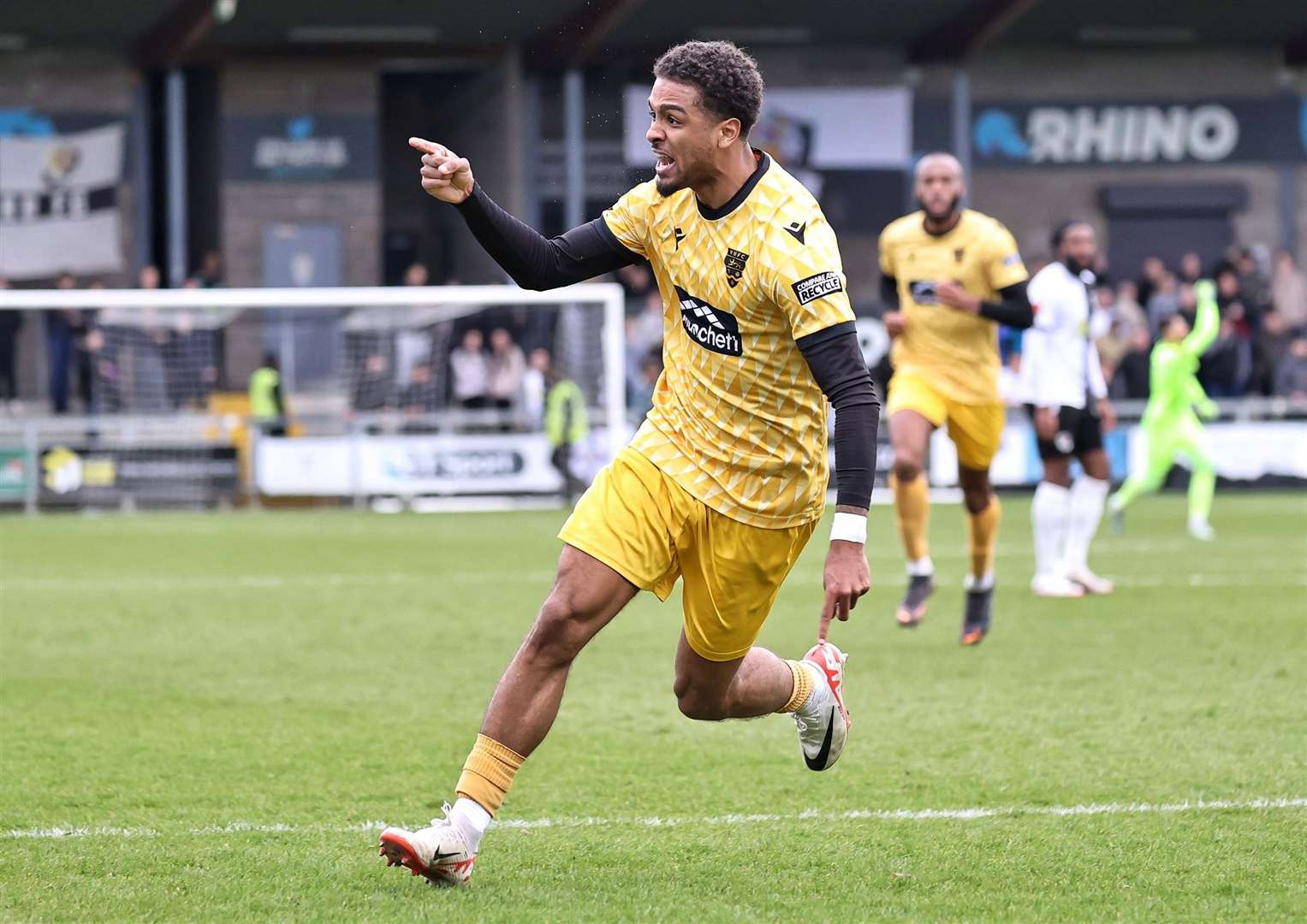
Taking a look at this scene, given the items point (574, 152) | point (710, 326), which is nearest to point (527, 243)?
point (710, 326)

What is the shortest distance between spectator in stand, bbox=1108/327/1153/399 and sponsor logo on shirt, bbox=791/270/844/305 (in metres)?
20.1

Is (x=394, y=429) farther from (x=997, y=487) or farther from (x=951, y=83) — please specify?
(x=951, y=83)

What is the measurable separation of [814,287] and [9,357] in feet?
69.2

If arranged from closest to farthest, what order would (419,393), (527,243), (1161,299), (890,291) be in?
(527,243) < (890,291) < (419,393) < (1161,299)

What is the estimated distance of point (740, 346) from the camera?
16.1ft

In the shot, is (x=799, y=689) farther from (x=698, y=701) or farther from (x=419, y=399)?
(x=419, y=399)

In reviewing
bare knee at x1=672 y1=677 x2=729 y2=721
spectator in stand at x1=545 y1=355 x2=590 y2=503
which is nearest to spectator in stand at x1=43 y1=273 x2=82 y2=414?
spectator in stand at x1=545 y1=355 x2=590 y2=503

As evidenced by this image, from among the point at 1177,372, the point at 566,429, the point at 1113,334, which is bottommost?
the point at 566,429

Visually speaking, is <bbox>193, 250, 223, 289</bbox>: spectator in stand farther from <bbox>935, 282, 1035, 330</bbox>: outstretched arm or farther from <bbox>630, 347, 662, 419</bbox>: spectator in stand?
<bbox>935, 282, 1035, 330</bbox>: outstretched arm

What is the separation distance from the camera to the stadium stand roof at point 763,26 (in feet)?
80.1

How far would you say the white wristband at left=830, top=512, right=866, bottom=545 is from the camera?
4691mm

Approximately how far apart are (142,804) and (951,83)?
25739 millimetres

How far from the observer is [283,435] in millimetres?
22297

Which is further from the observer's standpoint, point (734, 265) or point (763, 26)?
point (763, 26)
